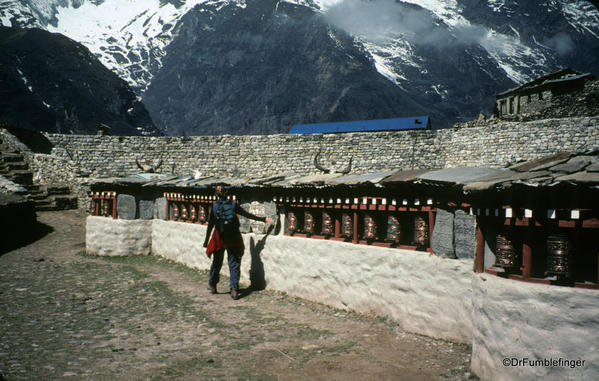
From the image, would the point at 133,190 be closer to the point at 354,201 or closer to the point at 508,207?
the point at 354,201

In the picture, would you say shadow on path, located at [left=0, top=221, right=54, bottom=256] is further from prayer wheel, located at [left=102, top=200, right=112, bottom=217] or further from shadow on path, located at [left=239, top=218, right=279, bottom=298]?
shadow on path, located at [left=239, top=218, right=279, bottom=298]

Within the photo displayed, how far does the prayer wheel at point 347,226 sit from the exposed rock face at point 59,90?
47.7m

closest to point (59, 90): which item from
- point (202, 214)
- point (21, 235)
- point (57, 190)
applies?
point (57, 190)

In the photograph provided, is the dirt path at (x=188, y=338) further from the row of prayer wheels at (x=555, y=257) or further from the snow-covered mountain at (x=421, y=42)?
the snow-covered mountain at (x=421, y=42)

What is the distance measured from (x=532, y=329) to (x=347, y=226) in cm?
278

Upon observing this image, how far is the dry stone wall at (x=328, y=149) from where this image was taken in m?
17.3

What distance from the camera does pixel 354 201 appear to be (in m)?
5.22

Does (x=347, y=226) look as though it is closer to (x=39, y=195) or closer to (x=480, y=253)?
(x=480, y=253)

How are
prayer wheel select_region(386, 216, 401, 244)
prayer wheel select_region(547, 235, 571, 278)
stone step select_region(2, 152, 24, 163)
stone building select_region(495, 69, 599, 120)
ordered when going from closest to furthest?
prayer wheel select_region(547, 235, 571, 278)
prayer wheel select_region(386, 216, 401, 244)
stone step select_region(2, 152, 24, 163)
stone building select_region(495, 69, 599, 120)

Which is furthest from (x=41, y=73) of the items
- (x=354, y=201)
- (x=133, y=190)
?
(x=354, y=201)

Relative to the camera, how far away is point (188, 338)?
4.12 meters

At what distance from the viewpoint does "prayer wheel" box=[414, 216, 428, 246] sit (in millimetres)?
4414

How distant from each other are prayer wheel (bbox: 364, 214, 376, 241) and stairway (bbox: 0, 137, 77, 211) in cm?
1340

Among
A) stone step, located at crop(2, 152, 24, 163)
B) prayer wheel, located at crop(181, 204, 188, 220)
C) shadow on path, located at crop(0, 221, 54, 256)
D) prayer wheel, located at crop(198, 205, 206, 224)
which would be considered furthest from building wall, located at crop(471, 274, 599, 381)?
stone step, located at crop(2, 152, 24, 163)
